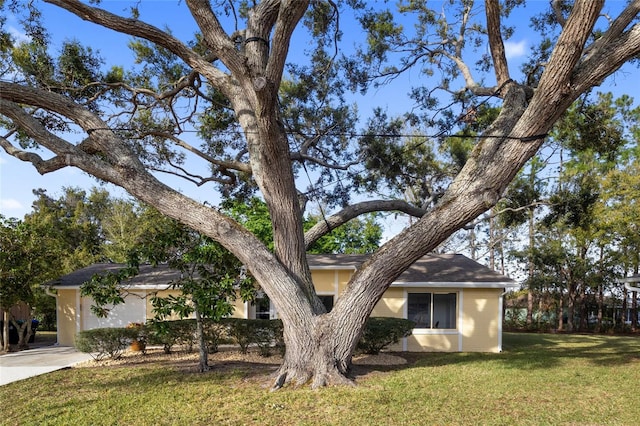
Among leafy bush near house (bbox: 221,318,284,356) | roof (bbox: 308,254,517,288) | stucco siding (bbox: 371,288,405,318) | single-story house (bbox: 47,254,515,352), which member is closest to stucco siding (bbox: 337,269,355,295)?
single-story house (bbox: 47,254,515,352)

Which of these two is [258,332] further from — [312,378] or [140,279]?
[140,279]

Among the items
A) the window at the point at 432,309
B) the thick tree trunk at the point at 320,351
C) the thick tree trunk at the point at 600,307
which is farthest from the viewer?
the thick tree trunk at the point at 600,307

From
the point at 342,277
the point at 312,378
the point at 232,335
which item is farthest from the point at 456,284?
the point at 312,378

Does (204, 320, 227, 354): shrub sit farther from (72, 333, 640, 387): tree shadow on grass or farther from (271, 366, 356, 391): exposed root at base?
(271, 366, 356, 391): exposed root at base

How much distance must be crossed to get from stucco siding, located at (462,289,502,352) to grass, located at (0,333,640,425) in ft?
11.9

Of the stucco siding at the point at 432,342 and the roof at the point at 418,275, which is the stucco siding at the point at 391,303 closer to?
the roof at the point at 418,275

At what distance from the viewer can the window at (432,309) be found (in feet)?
44.3

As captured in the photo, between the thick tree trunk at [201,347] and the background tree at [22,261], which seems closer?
the thick tree trunk at [201,347]

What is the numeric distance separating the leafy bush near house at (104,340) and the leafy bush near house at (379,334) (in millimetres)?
5562

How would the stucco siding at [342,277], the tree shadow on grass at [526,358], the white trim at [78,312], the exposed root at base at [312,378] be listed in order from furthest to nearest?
1. the white trim at [78,312]
2. the stucco siding at [342,277]
3. the tree shadow on grass at [526,358]
4. the exposed root at base at [312,378]

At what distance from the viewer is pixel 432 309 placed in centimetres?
1354

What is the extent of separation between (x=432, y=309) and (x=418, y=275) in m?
1.09

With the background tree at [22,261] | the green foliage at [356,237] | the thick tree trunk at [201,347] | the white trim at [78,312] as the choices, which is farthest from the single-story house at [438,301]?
the green foliage at [356,237]

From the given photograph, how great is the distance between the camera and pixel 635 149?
24.1 meters
